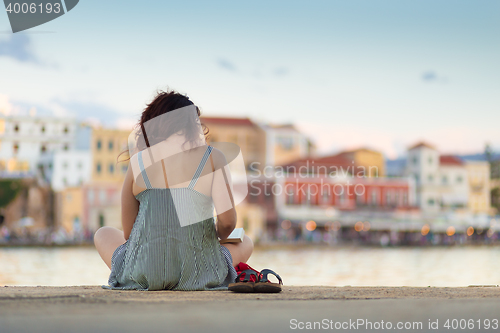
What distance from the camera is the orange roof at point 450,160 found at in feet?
156

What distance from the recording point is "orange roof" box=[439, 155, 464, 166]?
1870 inches

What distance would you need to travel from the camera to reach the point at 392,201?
4241 centimetres

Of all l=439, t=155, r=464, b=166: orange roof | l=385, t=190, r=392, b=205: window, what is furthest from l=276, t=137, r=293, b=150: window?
l=439, t=155, r=464, b=166: orange roof

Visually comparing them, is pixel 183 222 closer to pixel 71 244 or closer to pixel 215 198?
pixel 215 198

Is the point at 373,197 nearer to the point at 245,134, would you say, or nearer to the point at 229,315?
the point at 245,134

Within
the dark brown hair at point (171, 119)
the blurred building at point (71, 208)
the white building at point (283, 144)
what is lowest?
the blurred building at point (71, 208)

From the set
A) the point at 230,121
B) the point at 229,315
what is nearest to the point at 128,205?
the point at 229,315

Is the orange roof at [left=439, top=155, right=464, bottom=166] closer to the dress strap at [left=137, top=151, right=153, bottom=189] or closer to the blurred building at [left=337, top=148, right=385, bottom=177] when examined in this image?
the blurred building at [left=337, top=148, right=385, bottom=177]

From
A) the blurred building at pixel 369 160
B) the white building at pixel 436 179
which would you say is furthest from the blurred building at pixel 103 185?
the white building at pixel 436 179

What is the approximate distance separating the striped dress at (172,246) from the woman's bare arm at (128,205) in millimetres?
45

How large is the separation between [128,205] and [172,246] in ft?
0.90

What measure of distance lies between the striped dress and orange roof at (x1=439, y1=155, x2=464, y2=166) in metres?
47.0

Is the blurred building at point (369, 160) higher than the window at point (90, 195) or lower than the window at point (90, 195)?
higher

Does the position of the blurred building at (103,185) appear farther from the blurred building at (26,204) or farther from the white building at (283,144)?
the white building at (283,144)
